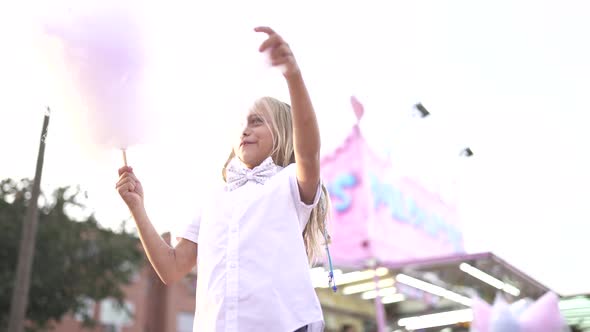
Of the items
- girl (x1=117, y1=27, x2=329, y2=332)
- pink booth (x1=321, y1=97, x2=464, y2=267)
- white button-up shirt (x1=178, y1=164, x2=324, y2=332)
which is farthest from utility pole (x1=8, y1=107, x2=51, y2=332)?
white button-up shirt (x1=178, y1=164, x2=324, y2=332)

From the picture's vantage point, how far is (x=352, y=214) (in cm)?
1142

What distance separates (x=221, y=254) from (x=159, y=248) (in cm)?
39

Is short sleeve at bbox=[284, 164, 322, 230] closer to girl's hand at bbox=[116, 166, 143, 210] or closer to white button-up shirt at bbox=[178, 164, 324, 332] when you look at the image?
white button-up shirt at bbox=[178, 164, 324, 332]

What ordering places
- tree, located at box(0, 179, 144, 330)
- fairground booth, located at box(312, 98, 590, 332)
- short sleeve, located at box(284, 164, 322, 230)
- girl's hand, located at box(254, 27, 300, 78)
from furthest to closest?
tree, located at box(0, 179, 144, 330) < fairground booth, located at box(312, 98, 590, 332) < short sleeve, located at box(284, 164, 322, 230) < girl's hand, located at box(254, 27, 300, 78)

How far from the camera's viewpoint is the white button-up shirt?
1.47 m

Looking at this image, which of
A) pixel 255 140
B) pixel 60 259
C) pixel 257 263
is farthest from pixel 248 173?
pixel 60 259

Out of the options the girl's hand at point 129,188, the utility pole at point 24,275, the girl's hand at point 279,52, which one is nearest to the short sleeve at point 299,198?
the girl's hand at point 279,52

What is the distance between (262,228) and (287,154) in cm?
37

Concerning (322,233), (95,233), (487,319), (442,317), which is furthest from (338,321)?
(322,233)

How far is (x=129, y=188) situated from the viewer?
197cm

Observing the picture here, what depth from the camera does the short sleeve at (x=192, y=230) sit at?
193 cm

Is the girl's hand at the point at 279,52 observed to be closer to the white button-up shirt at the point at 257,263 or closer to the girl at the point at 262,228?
the girl at the point at 262,228

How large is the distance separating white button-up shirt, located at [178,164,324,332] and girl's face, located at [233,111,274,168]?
0.11 m

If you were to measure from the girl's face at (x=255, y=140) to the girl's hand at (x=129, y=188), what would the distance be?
42 cm
